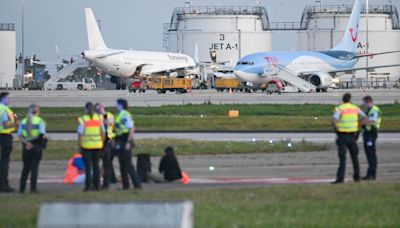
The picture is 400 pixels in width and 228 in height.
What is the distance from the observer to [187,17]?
440 feet

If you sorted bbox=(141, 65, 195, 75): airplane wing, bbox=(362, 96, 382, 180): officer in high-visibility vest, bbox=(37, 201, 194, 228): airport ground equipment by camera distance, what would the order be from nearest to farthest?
bbox=(37, 201, 194, 228): airport ground equipment, bbox=(362, 96, 382, 180): officer in high-visibility vest, bbox=(141, 65, 195, 75): airplane wing

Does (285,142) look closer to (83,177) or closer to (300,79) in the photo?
(83,177)

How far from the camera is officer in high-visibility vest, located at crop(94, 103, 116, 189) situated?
22109 millimetres

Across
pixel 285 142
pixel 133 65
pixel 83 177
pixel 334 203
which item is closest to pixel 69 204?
pixel 334 203

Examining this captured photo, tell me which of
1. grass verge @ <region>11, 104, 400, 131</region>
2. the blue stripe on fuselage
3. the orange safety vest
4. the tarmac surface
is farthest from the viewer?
the blue stripe on fuselage

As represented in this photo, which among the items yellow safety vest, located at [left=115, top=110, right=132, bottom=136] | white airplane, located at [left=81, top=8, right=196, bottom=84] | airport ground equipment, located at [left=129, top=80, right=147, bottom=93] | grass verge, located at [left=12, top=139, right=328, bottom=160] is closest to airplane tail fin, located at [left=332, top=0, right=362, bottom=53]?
white airplane, located at [left=81, top=8, right=196, bottom=84]

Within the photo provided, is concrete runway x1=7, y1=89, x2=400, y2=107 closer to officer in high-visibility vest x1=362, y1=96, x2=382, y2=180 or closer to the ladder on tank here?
the ladder on tank

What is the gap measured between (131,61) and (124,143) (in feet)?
286

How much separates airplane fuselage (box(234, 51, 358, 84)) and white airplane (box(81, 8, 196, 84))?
14678 millimetres

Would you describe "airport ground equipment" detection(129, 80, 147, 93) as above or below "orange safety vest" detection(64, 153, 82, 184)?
above

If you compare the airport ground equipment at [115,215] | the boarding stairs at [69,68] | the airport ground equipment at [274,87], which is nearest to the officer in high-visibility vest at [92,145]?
the airport ground equipment at [115,215]

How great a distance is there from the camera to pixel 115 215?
11359 mm

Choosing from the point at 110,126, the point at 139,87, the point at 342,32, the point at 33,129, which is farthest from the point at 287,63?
the point at 33,129

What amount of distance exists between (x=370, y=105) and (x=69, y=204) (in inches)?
527
